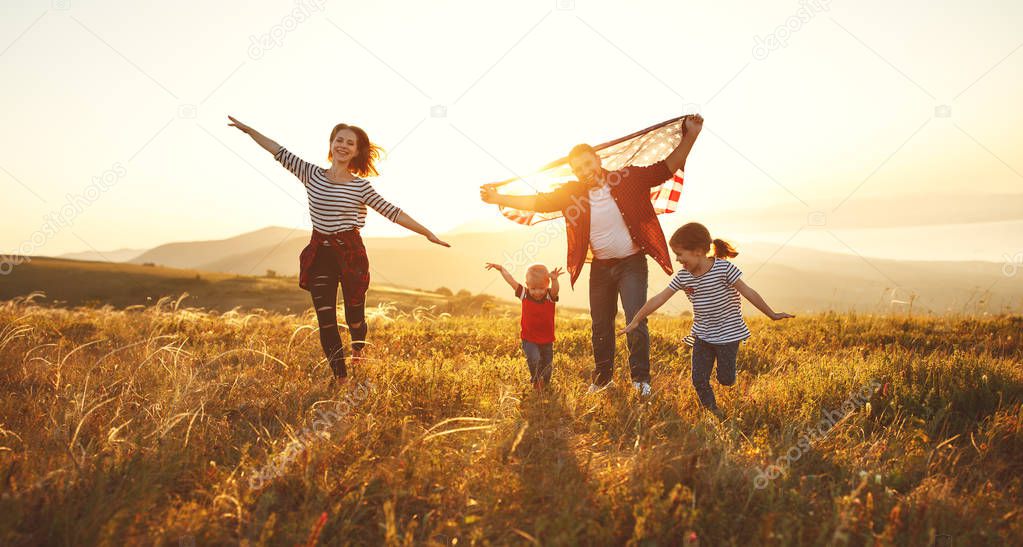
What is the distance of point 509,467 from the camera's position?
11.1ft

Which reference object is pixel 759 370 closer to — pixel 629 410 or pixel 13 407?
pixel 629 410

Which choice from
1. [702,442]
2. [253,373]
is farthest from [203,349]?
[702,442]

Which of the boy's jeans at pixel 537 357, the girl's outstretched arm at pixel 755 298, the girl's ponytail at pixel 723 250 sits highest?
the girl's ponytail at pixel 723 250

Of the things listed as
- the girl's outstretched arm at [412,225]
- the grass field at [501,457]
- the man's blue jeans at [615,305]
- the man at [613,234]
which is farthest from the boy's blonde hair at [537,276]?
the grass field at [501,457]

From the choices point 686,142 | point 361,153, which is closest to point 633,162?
point 686,142

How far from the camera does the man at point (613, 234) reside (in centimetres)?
581

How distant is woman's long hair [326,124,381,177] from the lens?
18.9 ft

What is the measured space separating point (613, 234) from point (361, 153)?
3.01 metres

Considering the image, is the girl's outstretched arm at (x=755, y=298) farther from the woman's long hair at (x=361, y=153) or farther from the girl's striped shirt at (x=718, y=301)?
the woman's long hair at (x=361, y=153)

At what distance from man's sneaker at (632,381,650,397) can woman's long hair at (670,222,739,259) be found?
1.56 m

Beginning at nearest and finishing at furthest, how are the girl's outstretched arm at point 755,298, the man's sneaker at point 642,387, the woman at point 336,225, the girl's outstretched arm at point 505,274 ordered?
the girl's outstretched arm at point 755,298 < the man's sneaker at point 642,387 < the woman at point 336,225 < the girl's outstretched arm at point 505,274

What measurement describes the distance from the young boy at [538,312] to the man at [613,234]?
1.07 feet

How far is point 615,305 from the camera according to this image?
20.2 ft

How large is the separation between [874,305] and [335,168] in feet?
34.5
